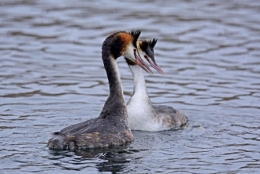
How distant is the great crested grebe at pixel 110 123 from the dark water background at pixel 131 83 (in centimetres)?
18

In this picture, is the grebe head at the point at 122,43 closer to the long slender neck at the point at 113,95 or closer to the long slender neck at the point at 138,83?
the long slender neck at the point at 113,95

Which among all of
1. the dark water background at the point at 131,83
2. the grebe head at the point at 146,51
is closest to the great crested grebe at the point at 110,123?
the dark water background at the point at 131,83

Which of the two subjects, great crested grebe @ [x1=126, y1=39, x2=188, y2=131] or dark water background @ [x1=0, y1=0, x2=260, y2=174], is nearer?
dark water background @ [x1=0, y1=0, x2=260, y2=174]

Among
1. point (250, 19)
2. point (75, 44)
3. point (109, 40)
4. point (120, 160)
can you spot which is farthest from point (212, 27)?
point (120, 160)

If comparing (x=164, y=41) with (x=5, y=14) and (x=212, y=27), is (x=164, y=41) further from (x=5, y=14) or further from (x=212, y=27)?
(x=5, y=14)

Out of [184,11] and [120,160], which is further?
[184,11]

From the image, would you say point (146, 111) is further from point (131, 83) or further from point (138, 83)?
point (131, 83)

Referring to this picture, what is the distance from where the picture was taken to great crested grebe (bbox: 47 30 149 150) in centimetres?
1060

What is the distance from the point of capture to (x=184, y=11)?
20344 millimetres

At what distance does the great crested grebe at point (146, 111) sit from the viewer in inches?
480

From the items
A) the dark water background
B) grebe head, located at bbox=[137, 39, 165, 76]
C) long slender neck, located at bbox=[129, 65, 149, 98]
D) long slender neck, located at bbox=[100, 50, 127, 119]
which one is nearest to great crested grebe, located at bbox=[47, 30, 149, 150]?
long slender neck, located at bbox=[100, 50, 127, 119]

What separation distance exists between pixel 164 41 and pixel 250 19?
2.85 m

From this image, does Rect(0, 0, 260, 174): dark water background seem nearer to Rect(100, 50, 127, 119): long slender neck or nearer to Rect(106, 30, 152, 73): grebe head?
Rect(100, 50, 127, 119): long slender neck

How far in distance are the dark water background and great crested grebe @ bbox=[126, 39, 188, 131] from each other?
0.21 metres
